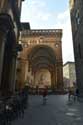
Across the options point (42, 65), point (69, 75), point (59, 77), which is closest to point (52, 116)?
point (59, 77)

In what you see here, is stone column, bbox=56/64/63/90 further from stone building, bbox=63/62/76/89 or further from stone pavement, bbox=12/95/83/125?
stone building, bbox=63/62/76/89

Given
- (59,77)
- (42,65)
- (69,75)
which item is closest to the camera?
(59,77)

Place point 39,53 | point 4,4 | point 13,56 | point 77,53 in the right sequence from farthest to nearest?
point 39,53 → point 77,53 → point 13,56 → point 4,4

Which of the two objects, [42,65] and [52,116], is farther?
[42,65]

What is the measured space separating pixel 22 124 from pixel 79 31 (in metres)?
17.0

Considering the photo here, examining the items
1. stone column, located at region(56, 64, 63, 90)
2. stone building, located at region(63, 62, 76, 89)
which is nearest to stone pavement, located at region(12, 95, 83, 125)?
stone column, located at region(56, 64, 63, 90)

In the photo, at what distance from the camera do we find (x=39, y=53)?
4888 cm

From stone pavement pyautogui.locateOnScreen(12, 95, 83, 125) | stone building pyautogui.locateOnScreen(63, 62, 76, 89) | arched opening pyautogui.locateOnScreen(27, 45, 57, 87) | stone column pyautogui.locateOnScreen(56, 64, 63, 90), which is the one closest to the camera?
stone pavement pyautogui.locateOnScreen(12, 95, 83, 125)

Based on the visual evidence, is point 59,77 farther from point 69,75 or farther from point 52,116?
point 69,75

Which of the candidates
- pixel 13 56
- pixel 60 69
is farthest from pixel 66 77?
pixel 13 56

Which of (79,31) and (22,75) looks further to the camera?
(22,75)

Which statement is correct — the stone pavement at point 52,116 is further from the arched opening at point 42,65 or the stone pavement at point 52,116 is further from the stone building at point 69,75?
the stone building at point 69,75

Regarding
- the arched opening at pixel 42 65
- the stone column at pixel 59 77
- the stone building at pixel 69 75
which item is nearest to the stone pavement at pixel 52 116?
the stone column at pixel 59 77

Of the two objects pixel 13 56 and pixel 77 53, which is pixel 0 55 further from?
pixel 77 53
